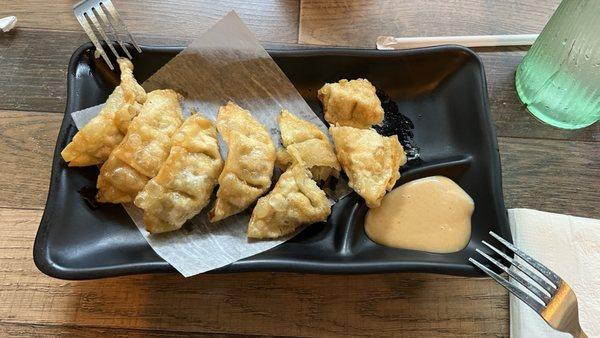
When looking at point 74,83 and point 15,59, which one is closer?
point 74,83

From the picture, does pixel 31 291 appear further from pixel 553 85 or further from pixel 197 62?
pixel 553 85

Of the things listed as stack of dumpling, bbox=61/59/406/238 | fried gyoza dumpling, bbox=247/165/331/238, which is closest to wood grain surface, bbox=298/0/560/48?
stack of dumpling, bbox=61/59/406/238

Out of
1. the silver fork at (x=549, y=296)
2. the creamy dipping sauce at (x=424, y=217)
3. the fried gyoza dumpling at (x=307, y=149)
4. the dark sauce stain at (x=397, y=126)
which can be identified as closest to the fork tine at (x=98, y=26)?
the fried gyoza dumpling at (x=307, y=149)

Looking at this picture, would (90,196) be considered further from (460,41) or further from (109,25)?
(460,41)

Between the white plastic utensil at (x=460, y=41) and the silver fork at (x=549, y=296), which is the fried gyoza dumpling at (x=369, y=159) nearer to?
the silver fork at (x=549, y=296)

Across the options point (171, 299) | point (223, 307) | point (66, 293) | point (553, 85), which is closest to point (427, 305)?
point (223, 307)

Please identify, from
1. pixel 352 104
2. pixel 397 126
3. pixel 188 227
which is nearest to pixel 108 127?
pixel 188 227
